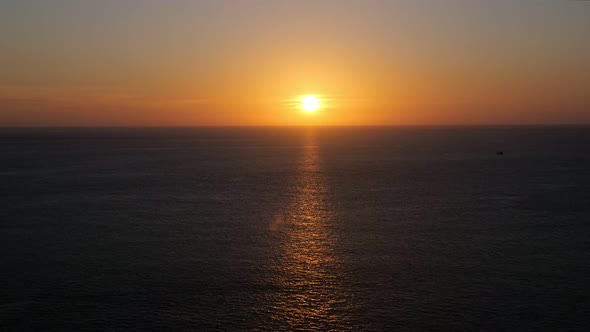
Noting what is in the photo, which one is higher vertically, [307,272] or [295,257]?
[295,257]

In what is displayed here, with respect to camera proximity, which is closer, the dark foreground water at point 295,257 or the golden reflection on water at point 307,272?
the golden reflection on water at point 307,272

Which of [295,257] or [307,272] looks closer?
[307,272]

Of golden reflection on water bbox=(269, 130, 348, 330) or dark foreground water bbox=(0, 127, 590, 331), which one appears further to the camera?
dark foreground water bbox=(0, 127, 590, 331)

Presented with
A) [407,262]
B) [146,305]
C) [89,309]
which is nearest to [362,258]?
[407,262]

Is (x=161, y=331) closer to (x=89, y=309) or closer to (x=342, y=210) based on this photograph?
(x=89, y=309)
